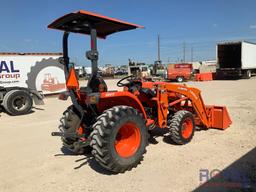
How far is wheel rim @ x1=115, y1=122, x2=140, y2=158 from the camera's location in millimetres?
4766

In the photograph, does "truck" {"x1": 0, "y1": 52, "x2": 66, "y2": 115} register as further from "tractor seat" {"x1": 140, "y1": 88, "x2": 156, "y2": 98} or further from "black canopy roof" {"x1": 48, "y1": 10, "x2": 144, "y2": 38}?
"black canopy roof" {"x1": 48, "y1": 10, "x2": 144, "y2": 38}

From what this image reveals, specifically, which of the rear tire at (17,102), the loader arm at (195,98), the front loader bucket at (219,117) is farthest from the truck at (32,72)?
the front loader bucket at (219,117)

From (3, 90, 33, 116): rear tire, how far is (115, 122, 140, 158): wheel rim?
24.2 feet

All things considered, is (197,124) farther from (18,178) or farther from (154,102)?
(18,178)

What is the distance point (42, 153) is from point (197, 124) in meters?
3.85

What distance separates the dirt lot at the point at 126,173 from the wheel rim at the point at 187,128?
0.72ft

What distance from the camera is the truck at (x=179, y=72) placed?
1167 inches

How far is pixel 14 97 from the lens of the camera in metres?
11.0

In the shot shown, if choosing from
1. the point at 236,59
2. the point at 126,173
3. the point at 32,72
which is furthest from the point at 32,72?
the point at 236,59

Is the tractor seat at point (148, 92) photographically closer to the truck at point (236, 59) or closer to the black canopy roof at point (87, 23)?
the black canopy roof at point (87, 23)

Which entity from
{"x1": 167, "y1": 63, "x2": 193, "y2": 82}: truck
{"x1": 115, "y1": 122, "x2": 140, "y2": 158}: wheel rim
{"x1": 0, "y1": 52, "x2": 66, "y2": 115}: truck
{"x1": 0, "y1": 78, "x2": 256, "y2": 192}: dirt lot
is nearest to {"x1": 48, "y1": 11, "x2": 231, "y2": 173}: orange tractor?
{"x1": 115, "y1": 122, "x2": 140, "y2": 158}: wheel rim

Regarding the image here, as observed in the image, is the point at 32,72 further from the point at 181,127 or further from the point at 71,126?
the point at 181,127

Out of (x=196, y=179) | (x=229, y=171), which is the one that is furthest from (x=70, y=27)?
(x=229, y=171)

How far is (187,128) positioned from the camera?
6.20 metres
